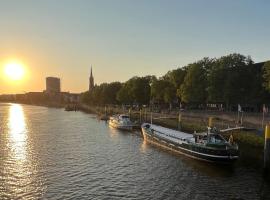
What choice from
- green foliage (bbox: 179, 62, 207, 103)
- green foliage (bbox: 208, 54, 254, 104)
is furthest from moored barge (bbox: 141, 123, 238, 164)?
green foliage (bbox: 179, 62, 207, 103)

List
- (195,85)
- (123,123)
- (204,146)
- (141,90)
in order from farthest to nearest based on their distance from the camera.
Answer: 1. (141,90)
2. (195,85)
3. (123,123)
4. (204,146)

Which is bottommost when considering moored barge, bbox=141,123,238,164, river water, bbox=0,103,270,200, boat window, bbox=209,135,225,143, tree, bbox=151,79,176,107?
river water, bbox=0,103,270,200

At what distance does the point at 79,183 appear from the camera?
151ft

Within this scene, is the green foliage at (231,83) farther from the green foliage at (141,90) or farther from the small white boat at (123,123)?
the green foliage at (141,90)

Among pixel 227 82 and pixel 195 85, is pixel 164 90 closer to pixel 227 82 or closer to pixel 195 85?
pixel 195 85

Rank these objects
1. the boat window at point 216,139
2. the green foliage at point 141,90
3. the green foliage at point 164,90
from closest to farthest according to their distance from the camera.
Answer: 1. the boat window at point 216,139
2. the green foliage at point 164,90
3. the green foliage at point 141,90

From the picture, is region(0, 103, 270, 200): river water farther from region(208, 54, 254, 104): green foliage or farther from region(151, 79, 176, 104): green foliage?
region(151, 79, 176, 104): green foliage

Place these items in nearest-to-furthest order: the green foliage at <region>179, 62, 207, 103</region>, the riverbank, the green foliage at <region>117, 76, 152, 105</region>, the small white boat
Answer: the riverbank → the small white boat → the green foliage at <region>179, 62, 207, 103</region> → the green foliage at <region>117, 76, 152, 105</region>

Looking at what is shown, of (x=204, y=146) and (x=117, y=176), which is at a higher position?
(x=204, y=146)

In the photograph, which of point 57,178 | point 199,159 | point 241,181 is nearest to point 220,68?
point 199,159

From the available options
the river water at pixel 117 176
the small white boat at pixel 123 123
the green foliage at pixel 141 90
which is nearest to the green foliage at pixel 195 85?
the small white boat at pixel 123 123

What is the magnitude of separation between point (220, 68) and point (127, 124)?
31.8 meters

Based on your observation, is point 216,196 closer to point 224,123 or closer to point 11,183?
point 11,183

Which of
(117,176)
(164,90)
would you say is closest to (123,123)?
(164,90)
